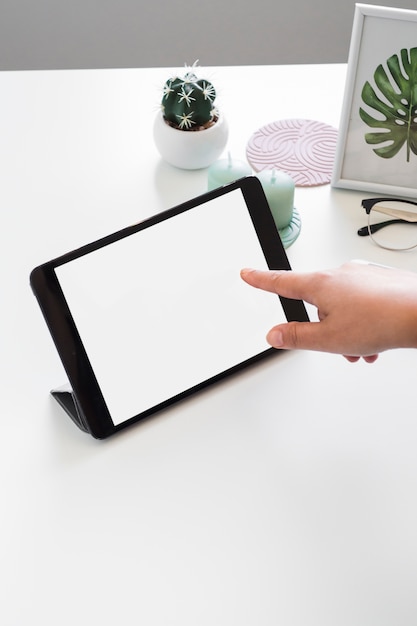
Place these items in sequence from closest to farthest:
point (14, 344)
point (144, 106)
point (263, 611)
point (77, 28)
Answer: point (263, 611), point (14, 344), point (144, 106), point (77, 28)

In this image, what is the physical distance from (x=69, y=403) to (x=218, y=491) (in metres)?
0.20

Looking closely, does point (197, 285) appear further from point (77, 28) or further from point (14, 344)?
point (77, 28)

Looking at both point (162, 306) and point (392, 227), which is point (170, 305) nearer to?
point (162, 306)

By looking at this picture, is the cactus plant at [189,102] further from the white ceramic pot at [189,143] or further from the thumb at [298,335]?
the thumb at [298,335]

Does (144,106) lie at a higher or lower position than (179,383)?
higher

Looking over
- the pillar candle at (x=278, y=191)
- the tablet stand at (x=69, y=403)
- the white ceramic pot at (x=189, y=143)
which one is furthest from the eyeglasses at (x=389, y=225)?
the tablet stand at (x=69, y=403)

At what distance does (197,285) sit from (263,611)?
1.19ft

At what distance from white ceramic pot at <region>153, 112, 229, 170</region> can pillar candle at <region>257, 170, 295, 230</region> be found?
146 mm

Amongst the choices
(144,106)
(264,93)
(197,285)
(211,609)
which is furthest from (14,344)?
(264,93)

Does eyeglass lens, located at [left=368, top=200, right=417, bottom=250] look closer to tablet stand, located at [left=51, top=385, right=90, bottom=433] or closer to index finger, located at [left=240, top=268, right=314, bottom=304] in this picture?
index finger, located at [left=240, top=268, right=314, bottom=304]

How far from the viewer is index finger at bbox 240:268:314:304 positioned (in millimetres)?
807

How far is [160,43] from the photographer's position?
2.24 meters

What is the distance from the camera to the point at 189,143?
3.63 feet

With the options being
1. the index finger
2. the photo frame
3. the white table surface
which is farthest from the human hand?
the photo frame
